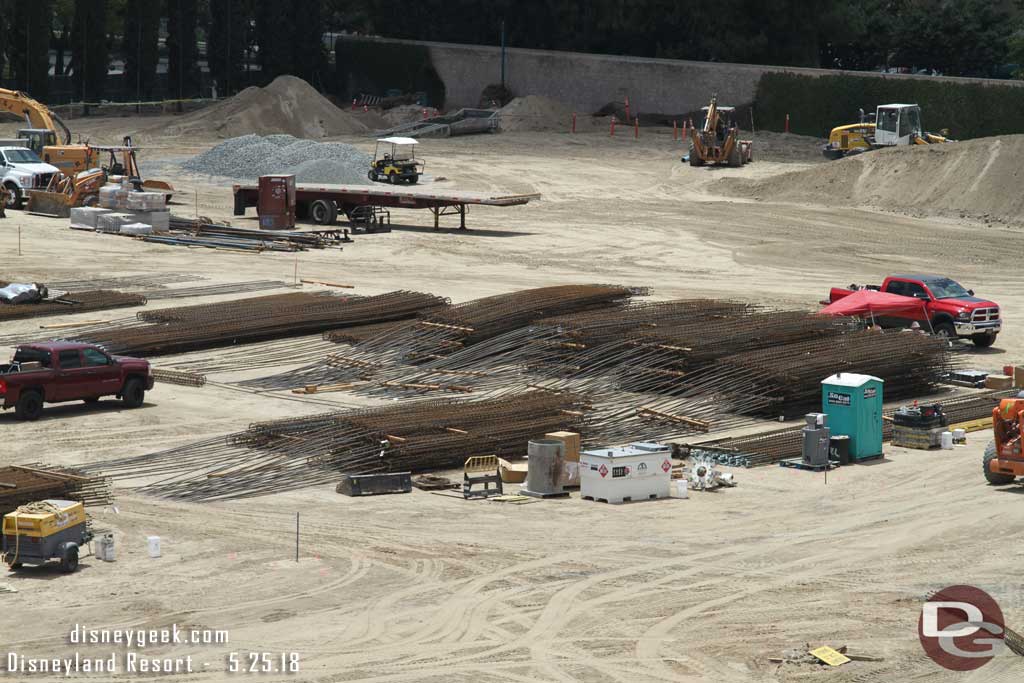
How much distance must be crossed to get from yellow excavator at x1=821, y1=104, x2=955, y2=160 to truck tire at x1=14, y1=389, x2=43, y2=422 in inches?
1918

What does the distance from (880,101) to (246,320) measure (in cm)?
4980

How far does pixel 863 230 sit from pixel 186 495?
37767 millimetres

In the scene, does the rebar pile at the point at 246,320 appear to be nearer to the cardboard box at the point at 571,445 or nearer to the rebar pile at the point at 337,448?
the rebar pile at the point at 337,448

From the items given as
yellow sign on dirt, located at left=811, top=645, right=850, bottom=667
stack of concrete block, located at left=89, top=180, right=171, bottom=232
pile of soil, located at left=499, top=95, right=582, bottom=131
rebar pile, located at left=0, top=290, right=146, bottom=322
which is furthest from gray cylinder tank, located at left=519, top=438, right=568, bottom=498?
pile of soil, located at left=499, top=95, right=582, bottom=131

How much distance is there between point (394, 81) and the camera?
103250 millimetres

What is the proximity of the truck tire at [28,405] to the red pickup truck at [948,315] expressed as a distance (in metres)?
18.6

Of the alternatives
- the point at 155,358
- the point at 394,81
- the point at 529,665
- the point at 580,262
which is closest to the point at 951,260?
the point at 580,262

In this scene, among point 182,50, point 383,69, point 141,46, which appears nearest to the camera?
point 141,46

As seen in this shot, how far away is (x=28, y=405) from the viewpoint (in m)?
28.0

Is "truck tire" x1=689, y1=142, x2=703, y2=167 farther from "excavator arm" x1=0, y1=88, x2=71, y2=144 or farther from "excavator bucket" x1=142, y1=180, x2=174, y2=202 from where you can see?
"excavator arm" x1=0, y1=88, x2=71, y2=144

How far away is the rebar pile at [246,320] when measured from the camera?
34594 millimetres

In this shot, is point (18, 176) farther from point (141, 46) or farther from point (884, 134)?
point (141, 46)

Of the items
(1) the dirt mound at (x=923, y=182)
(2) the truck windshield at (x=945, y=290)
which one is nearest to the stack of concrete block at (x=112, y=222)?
(1) the dirt mound at (x=923, y=182)

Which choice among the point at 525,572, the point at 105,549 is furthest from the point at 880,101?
the point at 105,549
